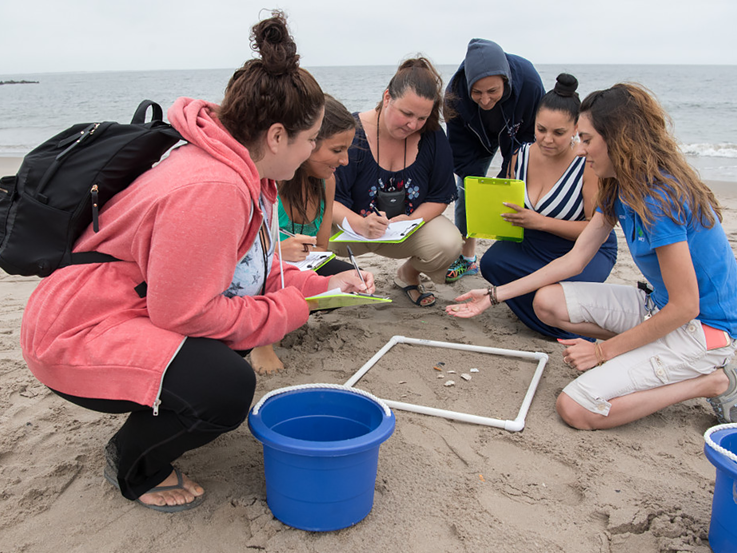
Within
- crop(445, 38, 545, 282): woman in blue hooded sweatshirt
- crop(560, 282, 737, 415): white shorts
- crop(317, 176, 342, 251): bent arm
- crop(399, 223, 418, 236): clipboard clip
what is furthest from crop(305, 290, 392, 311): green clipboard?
crop(445, 38, 545, 282): woman in blue hooded sweatshirt

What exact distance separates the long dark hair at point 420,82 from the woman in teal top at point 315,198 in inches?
24.9

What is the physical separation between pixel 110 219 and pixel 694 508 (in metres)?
1.96

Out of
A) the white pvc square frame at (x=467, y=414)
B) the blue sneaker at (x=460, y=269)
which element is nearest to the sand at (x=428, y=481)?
the white pvc square frame at (x=467, y=414)

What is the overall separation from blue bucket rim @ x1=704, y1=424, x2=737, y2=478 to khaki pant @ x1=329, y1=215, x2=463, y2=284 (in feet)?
6.84

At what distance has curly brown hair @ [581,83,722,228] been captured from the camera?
83.8 inches

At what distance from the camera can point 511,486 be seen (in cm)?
196

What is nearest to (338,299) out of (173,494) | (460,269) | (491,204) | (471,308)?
(173,494)

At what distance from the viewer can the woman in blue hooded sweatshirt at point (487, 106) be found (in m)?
3.41

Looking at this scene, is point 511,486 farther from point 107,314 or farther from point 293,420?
point 107,314

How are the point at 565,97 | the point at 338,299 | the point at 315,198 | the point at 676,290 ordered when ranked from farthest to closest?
the point at 315,198, the point at 565,97, the point at 676,290, the point at 338,299

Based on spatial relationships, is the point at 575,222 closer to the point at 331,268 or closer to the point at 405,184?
the point at 405,184

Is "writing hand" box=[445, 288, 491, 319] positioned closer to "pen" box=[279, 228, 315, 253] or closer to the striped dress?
the striped dress

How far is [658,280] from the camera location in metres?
2.35

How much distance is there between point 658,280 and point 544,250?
103 cm
